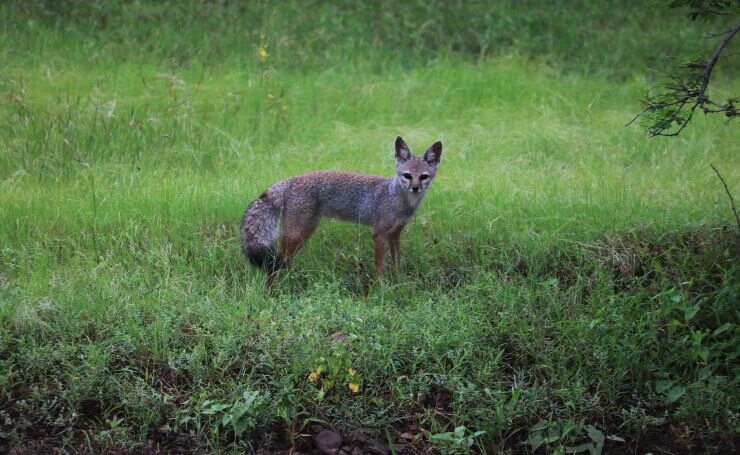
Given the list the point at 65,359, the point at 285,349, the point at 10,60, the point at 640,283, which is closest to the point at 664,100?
the point at 640,283

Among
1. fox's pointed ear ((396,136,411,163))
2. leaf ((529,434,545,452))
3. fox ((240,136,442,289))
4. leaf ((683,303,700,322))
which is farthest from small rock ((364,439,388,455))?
fox's pointed ear ((396,136,411,163))

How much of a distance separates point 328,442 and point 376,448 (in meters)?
0.31

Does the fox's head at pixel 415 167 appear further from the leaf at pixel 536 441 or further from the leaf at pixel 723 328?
the leaf at pixel 723 328

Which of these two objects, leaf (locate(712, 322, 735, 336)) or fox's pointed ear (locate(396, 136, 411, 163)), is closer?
leaf (locate(712, 322, 735, 336))

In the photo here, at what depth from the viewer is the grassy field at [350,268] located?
3781 millimetres

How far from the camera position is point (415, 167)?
5.98 metres

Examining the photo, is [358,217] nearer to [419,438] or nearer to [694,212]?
[419,438]

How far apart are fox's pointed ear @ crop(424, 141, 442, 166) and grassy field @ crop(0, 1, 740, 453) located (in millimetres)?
599

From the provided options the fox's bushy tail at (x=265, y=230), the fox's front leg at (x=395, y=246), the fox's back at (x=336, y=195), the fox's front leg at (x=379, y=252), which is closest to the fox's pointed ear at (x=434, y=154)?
the fox's back at (x=336, y=195)

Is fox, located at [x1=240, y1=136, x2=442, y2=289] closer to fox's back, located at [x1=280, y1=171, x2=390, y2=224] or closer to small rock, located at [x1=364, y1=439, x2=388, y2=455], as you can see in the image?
fox's back, located at [x1=280, y1=171, x2=390, y2=224]

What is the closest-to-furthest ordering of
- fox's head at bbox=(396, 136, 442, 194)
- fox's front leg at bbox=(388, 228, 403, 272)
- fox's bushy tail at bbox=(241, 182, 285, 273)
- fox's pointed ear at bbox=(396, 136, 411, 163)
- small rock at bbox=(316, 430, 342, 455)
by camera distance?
1. small rock at bbox=(316, 430, 342, 455)
2. fox's bushy tail at bbox=(241, 182, 285, 273)
3. fox's head at bbox=(396, 136, 442, 194)
4. fox's front leg at bbox=(388, 228, 403, 272)
5. fox's pointed ear at bbox=(396, 136, 411, 163)

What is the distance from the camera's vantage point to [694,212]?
600 cm

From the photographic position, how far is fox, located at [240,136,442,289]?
564cm

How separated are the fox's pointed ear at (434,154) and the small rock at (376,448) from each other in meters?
3.27
